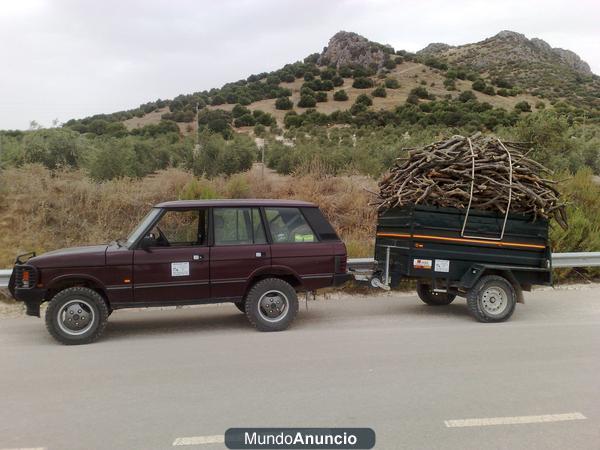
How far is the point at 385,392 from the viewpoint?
5.10 metres

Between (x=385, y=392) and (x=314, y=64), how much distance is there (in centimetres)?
8296

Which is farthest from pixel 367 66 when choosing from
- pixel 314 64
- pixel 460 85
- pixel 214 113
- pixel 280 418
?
pixel 280 418

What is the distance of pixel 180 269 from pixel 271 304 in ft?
4.44

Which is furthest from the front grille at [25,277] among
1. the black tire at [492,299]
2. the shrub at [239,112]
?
the shrub at [239,112]

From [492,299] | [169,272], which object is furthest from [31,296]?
[492,299]

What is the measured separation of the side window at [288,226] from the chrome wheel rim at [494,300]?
111 inches

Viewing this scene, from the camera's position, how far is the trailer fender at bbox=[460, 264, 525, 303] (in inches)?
325

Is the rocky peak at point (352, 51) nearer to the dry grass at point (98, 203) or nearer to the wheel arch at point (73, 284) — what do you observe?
the dry grass at point (98, 203)

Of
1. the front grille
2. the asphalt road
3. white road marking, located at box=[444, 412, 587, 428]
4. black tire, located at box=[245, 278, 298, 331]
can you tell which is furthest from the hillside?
white road marking, located at box=[444, 412, 587, 428]

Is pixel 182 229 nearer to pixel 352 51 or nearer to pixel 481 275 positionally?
pixel 481 275

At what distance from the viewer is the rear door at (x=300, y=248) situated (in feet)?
25.6

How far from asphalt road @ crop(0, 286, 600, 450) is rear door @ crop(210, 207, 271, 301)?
2.21ft

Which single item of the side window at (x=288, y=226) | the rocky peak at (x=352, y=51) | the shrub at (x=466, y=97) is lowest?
the side window at (x=288, y=226)

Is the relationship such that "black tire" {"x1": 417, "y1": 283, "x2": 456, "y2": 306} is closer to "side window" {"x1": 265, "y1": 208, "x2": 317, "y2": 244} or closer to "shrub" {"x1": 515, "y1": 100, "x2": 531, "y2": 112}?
"side window" {"x1": 265, "y1": 208, "x2": 317, "y2": 244}
